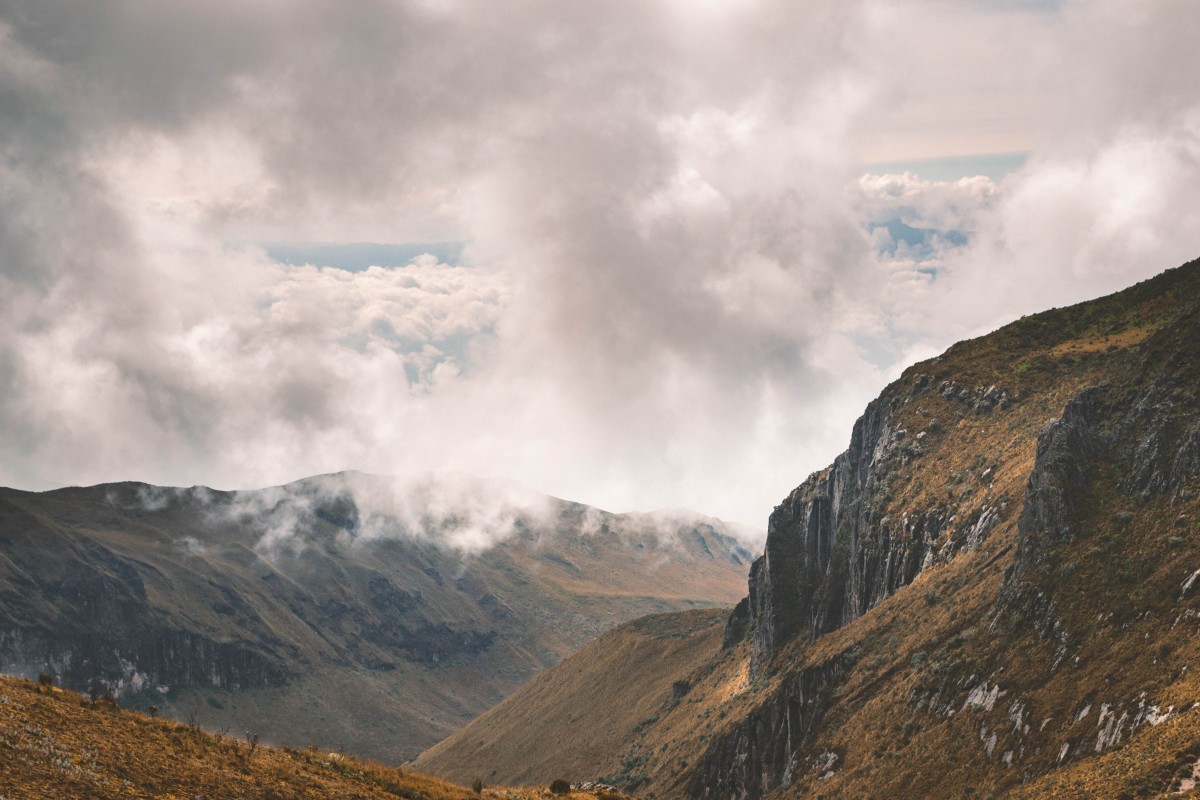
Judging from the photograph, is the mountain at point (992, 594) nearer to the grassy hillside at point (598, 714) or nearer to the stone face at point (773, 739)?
the stone face at point (773, 739)

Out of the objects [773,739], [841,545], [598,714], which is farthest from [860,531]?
[598,714]

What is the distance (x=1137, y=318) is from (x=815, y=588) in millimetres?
52192

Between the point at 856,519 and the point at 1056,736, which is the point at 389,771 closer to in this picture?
the point at 1056,736

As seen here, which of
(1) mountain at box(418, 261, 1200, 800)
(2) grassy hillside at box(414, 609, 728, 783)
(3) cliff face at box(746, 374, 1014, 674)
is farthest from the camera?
(2) grassy hillside at box(414, 609, 728, 783)

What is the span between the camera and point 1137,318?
9781cm

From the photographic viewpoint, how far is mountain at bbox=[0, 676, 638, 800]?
957 inches

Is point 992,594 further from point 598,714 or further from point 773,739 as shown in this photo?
point 598,714

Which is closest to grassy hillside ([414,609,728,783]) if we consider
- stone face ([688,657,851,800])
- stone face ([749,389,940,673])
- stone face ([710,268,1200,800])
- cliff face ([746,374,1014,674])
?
stone face ([749,389,940,673])

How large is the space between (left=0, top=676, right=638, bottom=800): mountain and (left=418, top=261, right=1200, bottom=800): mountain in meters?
31.8

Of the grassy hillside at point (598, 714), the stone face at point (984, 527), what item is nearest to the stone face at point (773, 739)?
the stone face at point (984, 527)

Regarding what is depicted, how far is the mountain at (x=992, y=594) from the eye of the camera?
43906 millimetres

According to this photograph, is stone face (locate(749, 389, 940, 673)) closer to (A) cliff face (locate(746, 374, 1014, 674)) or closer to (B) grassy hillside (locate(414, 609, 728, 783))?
(A) cliff face (locate(746, 374, 1014, 674))

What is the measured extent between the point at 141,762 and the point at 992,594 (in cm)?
5910

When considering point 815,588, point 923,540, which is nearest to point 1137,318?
point 923,540
